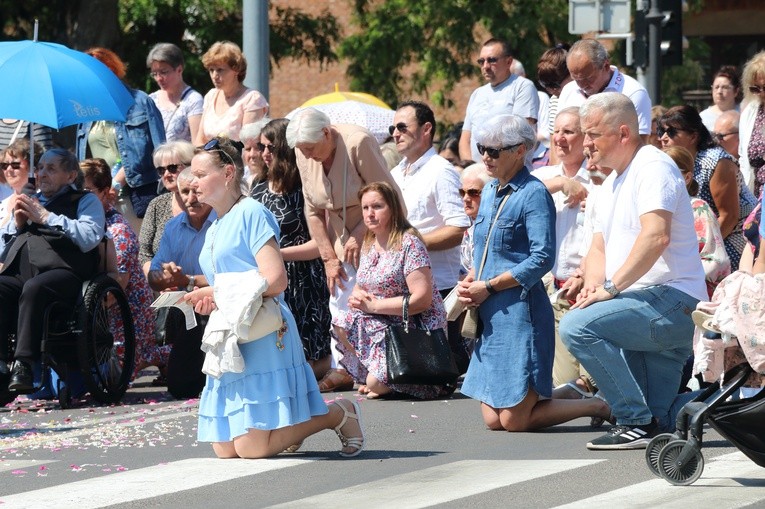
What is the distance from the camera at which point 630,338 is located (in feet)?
27.0

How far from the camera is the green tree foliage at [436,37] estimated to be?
27.8 meters

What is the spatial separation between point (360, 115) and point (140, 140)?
4.12 m

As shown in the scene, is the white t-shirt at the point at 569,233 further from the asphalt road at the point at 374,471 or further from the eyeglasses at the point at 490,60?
the eyeglasses at the point at 490,60

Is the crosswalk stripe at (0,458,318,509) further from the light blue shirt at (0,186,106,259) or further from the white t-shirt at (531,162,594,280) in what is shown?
the light blue shirt at (0,186,106,259)

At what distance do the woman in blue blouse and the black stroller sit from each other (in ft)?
5.68

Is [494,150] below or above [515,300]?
above

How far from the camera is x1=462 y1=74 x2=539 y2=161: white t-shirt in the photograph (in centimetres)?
1390

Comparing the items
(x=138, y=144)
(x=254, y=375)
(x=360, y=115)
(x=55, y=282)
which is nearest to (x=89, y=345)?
(x=55, y=282)

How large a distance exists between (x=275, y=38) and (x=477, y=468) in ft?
78.3

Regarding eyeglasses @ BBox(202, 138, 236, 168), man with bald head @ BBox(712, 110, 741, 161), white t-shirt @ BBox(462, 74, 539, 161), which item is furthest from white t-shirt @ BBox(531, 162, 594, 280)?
man with bald head @ BBox(712, 110, 741, 161)

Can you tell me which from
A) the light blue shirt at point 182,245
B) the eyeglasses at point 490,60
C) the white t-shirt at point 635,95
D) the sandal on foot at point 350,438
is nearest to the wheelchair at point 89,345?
the light blue shirt at point 182,245

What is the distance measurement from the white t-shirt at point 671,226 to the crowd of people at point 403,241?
12 mm

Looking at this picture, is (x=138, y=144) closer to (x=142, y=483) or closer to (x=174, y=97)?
(x=174, y=97)

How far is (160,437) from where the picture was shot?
9.46 m
